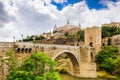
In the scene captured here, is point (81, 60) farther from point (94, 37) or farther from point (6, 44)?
point (6, 44)

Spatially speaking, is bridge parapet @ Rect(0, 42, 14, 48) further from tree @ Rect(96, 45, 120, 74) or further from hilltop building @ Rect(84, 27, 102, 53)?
hilltop building @ Rect(84, 27, 102, 53)

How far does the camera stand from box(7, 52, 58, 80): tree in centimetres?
2230

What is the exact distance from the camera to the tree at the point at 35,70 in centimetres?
2230

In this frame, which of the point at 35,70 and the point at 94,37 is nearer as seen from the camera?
the point at 35,70

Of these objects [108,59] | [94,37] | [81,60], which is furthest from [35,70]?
[94,37]

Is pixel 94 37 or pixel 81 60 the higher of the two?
pixel 94 37

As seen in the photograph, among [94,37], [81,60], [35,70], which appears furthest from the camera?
[94,37]

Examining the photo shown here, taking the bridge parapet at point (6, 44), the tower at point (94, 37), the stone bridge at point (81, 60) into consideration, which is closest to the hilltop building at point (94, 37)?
the tower at point (94, 37)

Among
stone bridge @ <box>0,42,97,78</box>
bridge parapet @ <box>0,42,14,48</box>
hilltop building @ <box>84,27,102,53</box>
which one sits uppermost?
hilltop building @ <box>84,27,102,53</box>

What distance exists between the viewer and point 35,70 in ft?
78.6

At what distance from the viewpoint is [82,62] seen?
152 ft

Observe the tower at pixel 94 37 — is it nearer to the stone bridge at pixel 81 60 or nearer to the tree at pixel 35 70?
the stone bridge at pixel 81 60

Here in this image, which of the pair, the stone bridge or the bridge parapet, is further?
the stone bridge

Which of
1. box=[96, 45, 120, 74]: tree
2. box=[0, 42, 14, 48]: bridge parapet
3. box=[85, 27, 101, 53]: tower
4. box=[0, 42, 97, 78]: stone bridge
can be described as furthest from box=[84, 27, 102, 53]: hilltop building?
box=[0, 42, 14, 48]: bridge parapet
